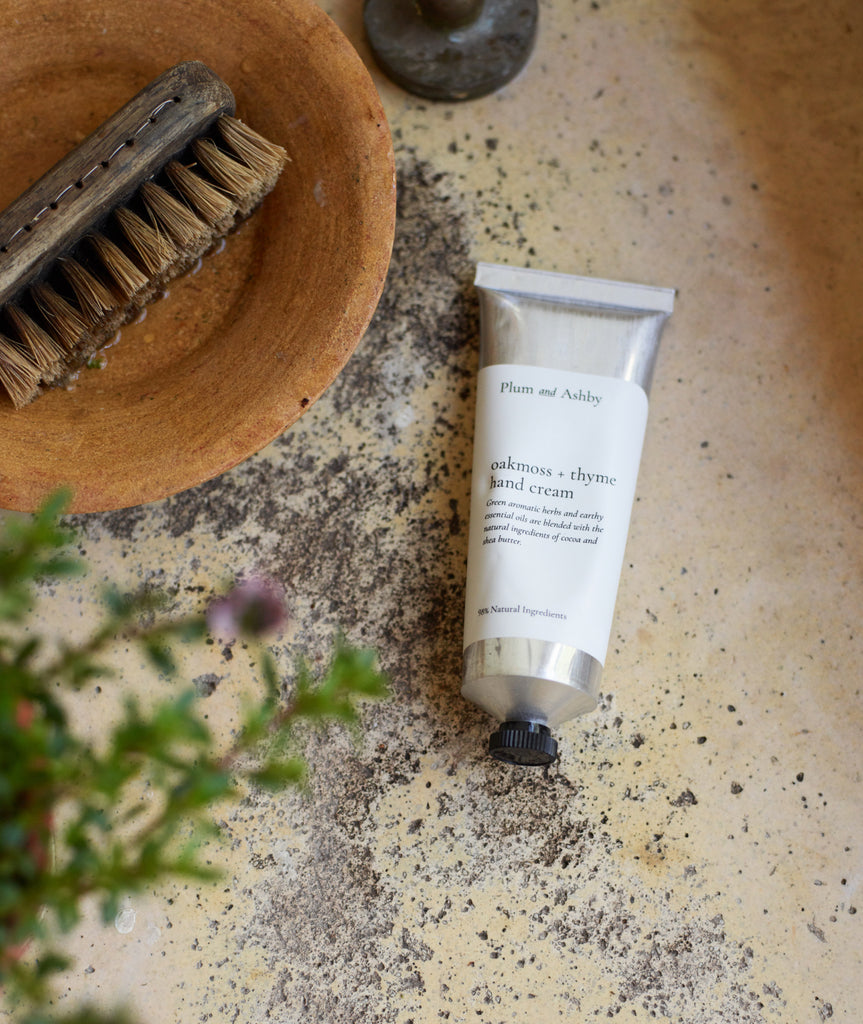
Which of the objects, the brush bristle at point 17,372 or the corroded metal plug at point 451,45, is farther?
the corroded metal plug at point 451,45

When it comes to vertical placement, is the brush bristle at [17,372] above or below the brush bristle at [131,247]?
below

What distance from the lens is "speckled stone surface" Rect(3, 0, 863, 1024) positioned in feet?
1.74

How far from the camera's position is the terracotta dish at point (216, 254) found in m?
0.47

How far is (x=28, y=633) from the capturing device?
0.56m

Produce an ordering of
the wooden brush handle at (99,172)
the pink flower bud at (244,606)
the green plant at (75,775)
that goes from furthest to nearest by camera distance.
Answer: the pink flower bud at (244,606), the wooden brush handle at (99,172), the green plant at (75,775)

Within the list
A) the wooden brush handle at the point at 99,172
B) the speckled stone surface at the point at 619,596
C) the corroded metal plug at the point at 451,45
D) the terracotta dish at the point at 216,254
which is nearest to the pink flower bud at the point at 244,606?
the speckled stone surface at the point at 619,596

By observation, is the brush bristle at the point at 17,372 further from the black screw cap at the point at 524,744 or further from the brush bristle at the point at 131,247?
the black screw cap at the point at 524,744

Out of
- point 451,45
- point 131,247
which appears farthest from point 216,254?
point 451,45

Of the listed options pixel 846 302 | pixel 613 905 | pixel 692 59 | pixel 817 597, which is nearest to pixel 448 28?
pixel 692 59

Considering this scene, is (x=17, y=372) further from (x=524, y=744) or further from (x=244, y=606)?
(x=524, y=744)

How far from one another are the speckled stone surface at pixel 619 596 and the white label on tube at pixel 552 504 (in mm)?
49

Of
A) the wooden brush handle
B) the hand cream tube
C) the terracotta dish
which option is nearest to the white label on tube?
the hand cream tube

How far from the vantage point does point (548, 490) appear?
20.4 inches

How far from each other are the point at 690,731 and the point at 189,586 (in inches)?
13.0
